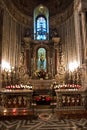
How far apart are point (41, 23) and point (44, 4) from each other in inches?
85.5

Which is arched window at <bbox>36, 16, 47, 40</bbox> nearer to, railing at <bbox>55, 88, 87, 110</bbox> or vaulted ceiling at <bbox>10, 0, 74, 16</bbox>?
vaulted ceiling at <bbox>10, 0, 74, 16</bbox>

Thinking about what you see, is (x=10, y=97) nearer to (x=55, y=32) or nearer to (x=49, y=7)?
(x=55, y=32)

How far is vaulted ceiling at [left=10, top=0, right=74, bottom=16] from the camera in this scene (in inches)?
815

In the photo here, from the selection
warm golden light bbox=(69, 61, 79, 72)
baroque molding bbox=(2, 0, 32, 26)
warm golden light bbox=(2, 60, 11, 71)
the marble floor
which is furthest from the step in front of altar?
the marble floor

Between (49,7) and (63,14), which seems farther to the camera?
(49,7)

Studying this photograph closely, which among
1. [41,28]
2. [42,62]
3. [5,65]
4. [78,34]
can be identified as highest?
[41,28]

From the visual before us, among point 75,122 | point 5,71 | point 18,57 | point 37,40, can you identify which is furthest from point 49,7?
point 75,122

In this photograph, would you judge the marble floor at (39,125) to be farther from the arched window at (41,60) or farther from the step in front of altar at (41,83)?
the arched window at (41,60)

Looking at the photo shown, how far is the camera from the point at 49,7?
2186 centimetres

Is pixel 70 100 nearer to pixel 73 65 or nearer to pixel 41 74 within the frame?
pixel 73 65

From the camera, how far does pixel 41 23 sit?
21891mm

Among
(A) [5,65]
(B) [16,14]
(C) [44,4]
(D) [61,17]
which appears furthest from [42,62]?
(C) [44,4]

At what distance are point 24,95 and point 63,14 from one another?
39.0 ft

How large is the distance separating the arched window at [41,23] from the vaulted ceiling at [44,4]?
0.51m
